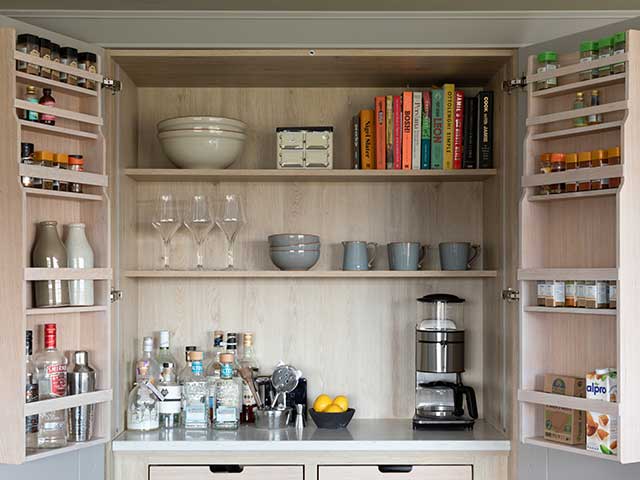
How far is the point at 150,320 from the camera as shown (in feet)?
9.77

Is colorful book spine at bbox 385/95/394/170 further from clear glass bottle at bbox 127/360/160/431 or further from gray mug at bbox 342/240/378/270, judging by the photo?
clear glass bottle at bbox 127/360/160/431

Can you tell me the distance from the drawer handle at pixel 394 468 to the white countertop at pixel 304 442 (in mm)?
64

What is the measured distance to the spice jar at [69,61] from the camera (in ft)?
7.69

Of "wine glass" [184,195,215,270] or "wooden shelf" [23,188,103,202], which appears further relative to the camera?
"wine glass" [184,195,215,270]

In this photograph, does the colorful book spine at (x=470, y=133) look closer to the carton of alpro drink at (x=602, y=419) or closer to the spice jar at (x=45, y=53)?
the carton of alpro drink at (x=602, y=419)

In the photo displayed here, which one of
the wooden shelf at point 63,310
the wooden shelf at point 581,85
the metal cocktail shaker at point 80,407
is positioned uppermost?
the wooden shelf at point 581,85

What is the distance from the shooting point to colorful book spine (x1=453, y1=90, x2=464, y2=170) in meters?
2.76

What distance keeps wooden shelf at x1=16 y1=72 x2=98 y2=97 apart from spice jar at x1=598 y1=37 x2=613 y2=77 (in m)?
1.49

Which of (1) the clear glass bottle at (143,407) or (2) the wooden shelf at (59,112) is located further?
(1) the clear glass bottle at (143,407)

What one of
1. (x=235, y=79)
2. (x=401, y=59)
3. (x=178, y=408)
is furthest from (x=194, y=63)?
(x=178, y=408)

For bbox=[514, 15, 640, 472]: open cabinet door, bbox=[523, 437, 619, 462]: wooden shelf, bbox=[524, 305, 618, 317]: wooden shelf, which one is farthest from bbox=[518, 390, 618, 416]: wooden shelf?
bbox=[524, 305, 618, 317]: wooden shelf

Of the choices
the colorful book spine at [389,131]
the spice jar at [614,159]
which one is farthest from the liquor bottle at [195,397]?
the spice jar at [614,159]

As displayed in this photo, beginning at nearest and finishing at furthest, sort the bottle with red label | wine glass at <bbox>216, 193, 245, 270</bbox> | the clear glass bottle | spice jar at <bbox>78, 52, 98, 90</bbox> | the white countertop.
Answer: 1. the bottle with red label
2. spice jar at <bbox>78, 52, 98, 90</bbox>
3. the white countertop
4. the clear glass bottle
5. wine glass at <bbox>216, 193, 245, 270</bbox>

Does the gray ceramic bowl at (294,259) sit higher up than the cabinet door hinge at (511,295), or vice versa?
the gray ceramic bowl at (294,259)
